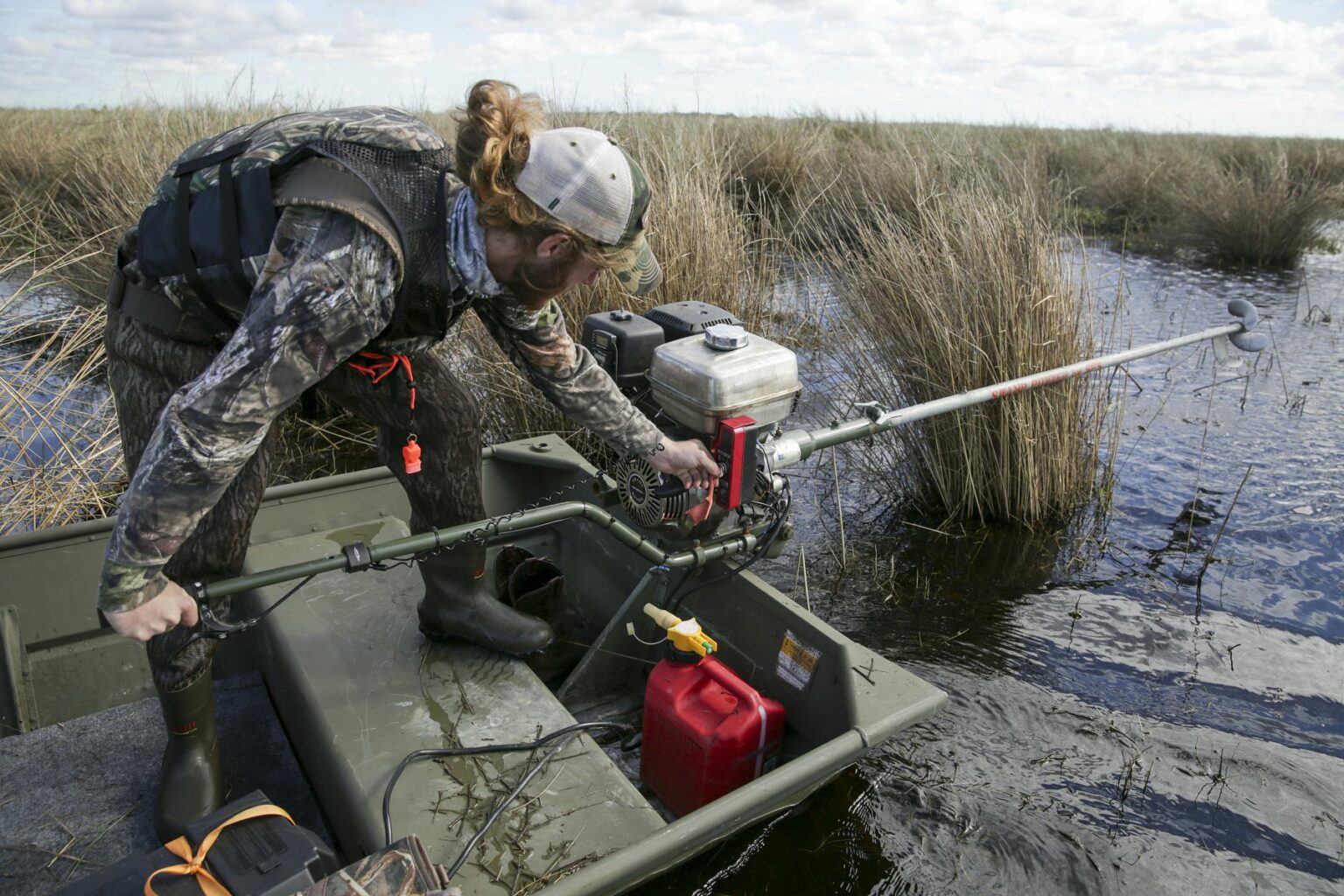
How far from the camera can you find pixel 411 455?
257cm

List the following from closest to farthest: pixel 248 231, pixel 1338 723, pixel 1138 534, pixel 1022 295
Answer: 1. pixel 248 231
2. pixel 1338 723
3. pixel 1022 295
4. pixel 1138 534

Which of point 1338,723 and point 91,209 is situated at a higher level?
point 91,209

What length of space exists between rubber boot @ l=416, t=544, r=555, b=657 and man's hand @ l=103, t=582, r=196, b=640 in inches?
36.9

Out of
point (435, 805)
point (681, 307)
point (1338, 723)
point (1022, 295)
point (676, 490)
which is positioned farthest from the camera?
point (1022, 295)

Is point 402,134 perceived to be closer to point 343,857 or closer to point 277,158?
point 277,158

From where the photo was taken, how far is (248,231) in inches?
74.9

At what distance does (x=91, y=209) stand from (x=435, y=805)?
6.07 m

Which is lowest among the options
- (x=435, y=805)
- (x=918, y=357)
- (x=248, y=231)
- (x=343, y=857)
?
(x=343, y=857)

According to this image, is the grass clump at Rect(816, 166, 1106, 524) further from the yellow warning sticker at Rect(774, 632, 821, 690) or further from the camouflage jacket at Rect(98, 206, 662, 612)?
the camouflage jacket at Rect(98, 206, 662, 612)

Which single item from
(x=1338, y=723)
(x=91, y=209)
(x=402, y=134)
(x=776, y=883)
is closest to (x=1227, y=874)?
(x=1338, y=723)

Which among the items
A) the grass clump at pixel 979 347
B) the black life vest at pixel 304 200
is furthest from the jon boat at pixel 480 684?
the grass clump at pixel 979 347

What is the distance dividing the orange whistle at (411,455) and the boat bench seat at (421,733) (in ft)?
1.94

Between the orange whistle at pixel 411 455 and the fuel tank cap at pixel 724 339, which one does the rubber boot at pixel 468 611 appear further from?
the fuel tank cap at pixel 724 339

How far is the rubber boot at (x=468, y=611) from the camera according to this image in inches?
110
